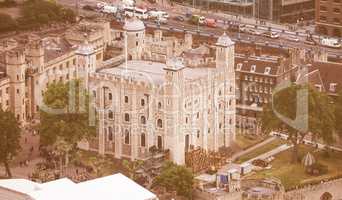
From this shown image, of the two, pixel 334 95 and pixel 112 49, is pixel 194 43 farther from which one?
pixel 334 95

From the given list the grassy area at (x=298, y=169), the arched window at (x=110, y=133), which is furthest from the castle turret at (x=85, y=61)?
the grassy area at (x=298, y=169)

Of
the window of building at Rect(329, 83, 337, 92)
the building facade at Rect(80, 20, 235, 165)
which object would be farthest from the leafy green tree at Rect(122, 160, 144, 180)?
the window of building at Rect(329, 83, 337, 92)

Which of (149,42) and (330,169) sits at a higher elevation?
(149,42)

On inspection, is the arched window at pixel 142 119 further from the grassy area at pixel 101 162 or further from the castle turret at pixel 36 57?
the castle turret at pixel 36 57

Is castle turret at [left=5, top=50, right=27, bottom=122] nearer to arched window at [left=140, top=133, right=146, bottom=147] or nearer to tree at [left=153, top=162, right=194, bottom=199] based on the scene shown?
arched window at [left=140, top=133, right=146, bottom=147]

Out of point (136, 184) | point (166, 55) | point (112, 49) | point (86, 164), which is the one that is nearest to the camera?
point (136, 184)

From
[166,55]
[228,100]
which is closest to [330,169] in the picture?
[228,100]
